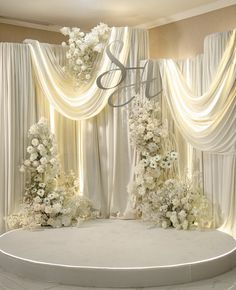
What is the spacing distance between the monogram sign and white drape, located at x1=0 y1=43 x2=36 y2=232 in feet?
2.98

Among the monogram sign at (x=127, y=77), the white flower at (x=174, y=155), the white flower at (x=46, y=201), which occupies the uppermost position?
the monogram sign at (x=127, y=77)

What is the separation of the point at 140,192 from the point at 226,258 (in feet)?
4.75

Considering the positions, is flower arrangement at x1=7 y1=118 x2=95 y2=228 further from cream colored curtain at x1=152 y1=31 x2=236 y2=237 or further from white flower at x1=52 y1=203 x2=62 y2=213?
cream colored curtain at x1=152 y1=31 x2=236 y2=237

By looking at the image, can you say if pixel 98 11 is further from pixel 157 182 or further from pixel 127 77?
pixel 157 182

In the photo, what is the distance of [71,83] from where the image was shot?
17.5 feet

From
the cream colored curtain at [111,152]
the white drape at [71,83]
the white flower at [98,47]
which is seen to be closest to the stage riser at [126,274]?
the cream colored curtain at [111,152]

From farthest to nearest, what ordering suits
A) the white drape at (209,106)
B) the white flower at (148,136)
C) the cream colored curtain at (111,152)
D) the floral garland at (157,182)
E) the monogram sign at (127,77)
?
the cream colored curtain at (111,152) < the monogram sign at (127,77) < the white flower at (148,136) < the floral garland at (157,182) < the white drape at (209,106)

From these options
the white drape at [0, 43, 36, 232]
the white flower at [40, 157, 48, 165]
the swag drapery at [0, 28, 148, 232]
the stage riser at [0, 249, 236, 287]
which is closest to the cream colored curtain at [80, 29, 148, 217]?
the swag drapery at [0, 28, 148, 232]

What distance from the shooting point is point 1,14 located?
5.31 m

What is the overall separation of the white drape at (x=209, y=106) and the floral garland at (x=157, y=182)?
0.91 ft

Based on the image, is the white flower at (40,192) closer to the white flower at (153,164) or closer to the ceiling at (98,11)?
the white flower at (153,164)

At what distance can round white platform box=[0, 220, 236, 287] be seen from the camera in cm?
359

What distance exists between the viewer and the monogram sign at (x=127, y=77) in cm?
511

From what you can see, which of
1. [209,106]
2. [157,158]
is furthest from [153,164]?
[209,106]
